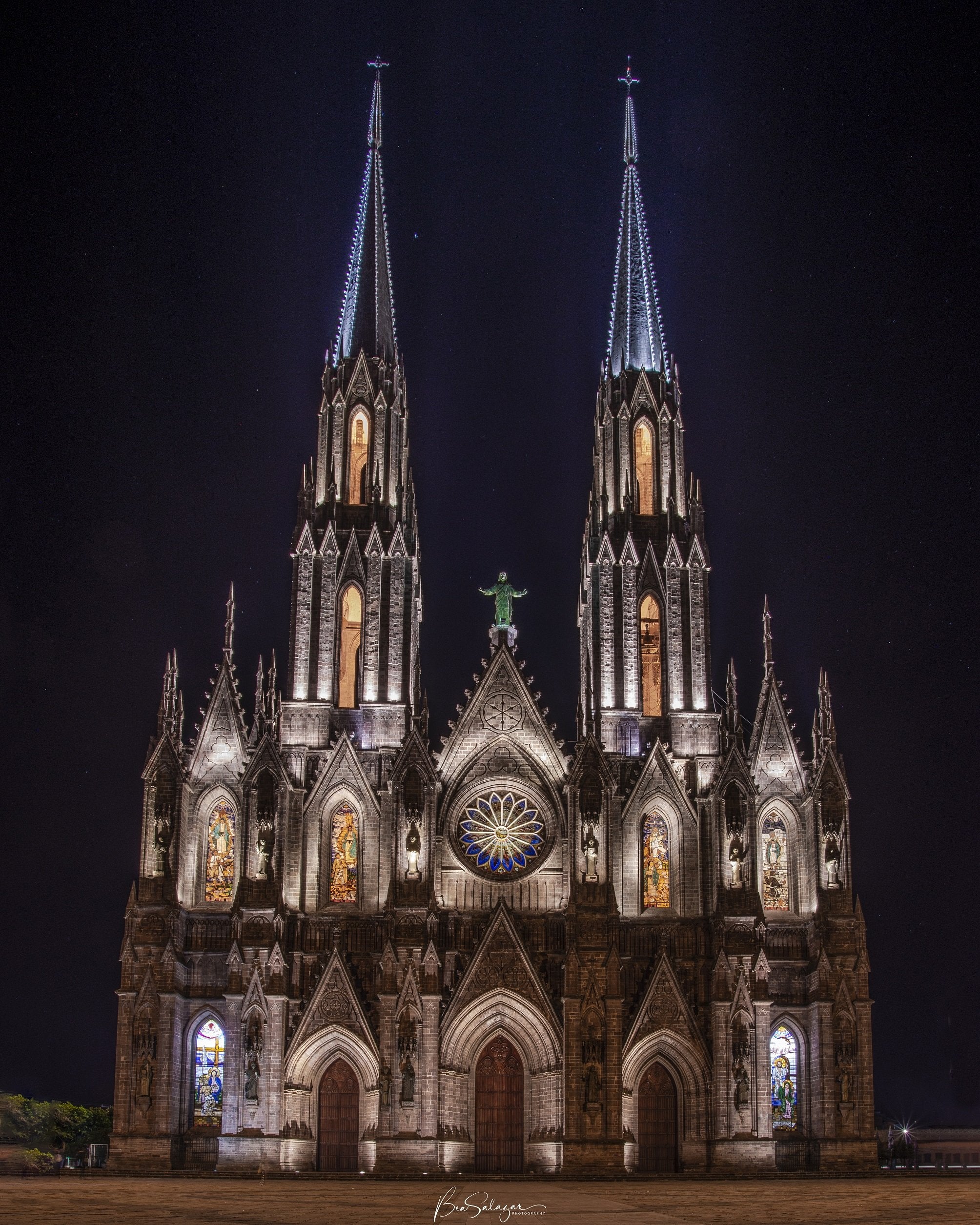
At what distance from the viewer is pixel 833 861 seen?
49.4 m

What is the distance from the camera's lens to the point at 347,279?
62.9 meters

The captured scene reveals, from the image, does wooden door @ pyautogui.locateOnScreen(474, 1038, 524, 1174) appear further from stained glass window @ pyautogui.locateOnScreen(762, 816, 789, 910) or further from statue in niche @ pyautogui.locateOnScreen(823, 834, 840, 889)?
statue in niche @ pyautogui.locateOnScreen(823, 834, 840, 889)

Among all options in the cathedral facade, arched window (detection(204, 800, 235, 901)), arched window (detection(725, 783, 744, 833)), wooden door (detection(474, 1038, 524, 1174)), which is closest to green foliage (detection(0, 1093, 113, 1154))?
the cathedral facade

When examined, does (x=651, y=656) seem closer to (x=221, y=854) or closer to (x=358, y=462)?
(x=358, y=462)

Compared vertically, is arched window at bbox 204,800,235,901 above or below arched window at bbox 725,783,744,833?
below

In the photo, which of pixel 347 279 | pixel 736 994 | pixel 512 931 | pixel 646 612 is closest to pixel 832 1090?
pixel 736 994

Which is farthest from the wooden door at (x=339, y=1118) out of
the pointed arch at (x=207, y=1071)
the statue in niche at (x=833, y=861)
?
the statue in niche at (x=833, y=861)

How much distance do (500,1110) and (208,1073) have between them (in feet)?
31.8

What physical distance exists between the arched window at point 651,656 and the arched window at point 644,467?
4156mm

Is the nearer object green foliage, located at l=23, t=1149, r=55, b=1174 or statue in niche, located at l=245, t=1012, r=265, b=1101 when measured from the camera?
green foliage, located at l=23, t=1149, r=55, b=1174

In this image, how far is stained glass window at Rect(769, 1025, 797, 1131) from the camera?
47906 millimetres

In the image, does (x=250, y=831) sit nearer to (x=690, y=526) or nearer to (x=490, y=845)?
(x=490, y=845)

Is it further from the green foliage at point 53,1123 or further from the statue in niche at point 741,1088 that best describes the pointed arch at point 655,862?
the green foliage at point 53,1123

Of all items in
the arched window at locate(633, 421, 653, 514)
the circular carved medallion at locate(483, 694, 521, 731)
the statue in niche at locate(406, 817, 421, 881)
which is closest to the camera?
the statue in niche at locate(406, 817, 421, 881)
